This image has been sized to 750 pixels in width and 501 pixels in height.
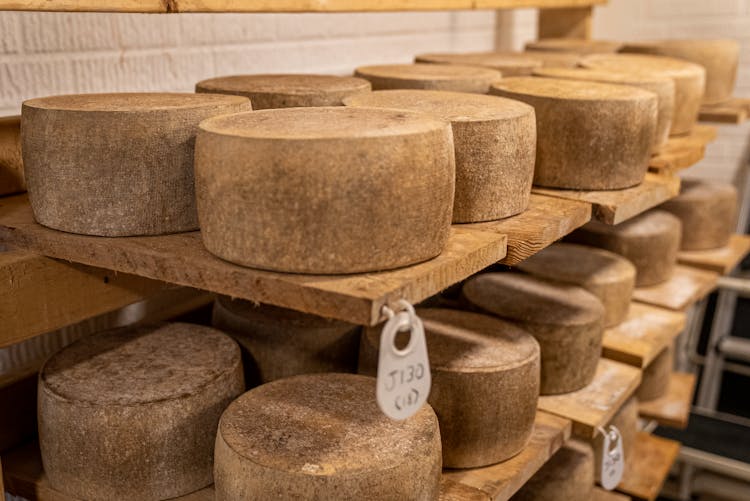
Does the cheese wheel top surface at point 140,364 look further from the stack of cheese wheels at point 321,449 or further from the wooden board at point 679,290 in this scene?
the wooden board at point 679,290

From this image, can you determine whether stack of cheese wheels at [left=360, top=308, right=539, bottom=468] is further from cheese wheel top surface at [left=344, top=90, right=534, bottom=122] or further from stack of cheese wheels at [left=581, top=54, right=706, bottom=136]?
stack of cheese wheels at [left=581, top=54, right=706, bottom=136]

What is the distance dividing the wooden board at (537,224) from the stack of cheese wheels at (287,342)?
1.39ft

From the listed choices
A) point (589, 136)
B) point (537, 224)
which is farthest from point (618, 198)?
point (537, 224)

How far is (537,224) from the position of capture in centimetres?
130

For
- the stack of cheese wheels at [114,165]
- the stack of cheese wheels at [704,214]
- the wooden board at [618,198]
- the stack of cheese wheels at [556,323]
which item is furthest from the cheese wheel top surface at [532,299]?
the stack of cheese wheels at [704,214]

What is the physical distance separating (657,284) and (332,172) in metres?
1.72

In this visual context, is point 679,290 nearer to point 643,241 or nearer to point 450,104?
point 643,241

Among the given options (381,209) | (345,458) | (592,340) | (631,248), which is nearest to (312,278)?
(381,209)

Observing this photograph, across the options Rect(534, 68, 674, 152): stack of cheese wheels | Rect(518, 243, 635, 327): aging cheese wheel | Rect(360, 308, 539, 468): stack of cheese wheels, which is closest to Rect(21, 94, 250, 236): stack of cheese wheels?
Rect(360, 308, 539, 468): stack of cheese wheels

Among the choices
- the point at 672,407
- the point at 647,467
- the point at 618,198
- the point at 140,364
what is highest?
the point at 618,198

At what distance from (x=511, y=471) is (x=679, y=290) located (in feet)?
3.85

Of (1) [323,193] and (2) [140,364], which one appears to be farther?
(2) [140,364]

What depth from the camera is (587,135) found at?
1511 mm

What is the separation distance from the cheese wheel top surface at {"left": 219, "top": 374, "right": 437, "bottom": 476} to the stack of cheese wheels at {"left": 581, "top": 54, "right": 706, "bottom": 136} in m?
1.17
